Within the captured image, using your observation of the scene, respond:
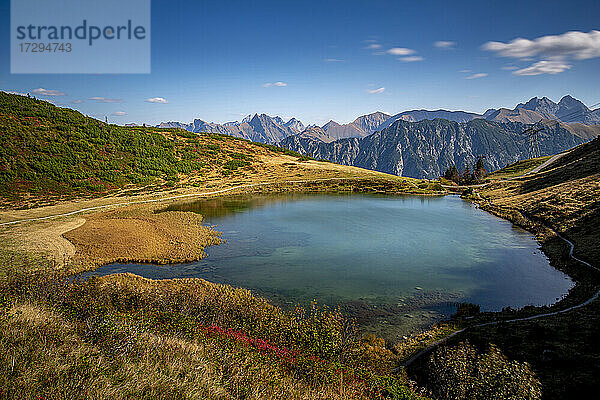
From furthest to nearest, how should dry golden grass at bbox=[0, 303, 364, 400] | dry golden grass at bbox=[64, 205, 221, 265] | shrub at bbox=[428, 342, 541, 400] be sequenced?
dry golden grass at bbox=[64, 205, 221, 265]
shrub at bbox=[428, 342, 541, 400]
dry golden grass at bbox=[0, 303, 364, 400]

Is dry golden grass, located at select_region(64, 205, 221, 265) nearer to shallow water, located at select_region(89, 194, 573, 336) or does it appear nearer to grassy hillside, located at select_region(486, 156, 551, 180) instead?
shallow water, located at select_region(89, 194, 573, 336)

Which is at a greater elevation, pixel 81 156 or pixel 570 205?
pixel 81 156

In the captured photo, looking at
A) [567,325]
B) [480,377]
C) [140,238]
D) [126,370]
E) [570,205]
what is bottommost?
[480,377]

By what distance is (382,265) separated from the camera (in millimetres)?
31078

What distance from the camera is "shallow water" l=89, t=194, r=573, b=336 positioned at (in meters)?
23.3

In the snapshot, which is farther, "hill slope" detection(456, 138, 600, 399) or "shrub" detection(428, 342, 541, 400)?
"hill slope" detection(456, 138, 600, 399)

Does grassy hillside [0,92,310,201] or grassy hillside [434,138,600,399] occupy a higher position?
grassy hillside [0,92,310,201]

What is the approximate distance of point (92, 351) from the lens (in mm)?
7871

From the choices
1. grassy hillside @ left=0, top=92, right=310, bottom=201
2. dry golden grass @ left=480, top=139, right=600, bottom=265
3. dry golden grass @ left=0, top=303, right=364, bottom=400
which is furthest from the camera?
grassy hillside @ left=0, top=92, right=310, bottom=201

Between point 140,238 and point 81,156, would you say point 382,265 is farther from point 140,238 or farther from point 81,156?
point 81,156

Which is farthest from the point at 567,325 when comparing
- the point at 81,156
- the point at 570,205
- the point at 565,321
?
the point at 81,156

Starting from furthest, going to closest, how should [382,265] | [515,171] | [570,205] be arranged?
[515,171], [570,205], [382,265]

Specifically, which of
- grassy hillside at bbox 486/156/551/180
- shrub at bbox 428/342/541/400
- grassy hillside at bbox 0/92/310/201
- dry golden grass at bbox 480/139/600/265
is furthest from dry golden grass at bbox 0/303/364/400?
grassy hillside at bbox 486/156/551/180

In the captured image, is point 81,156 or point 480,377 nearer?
point 480,377
